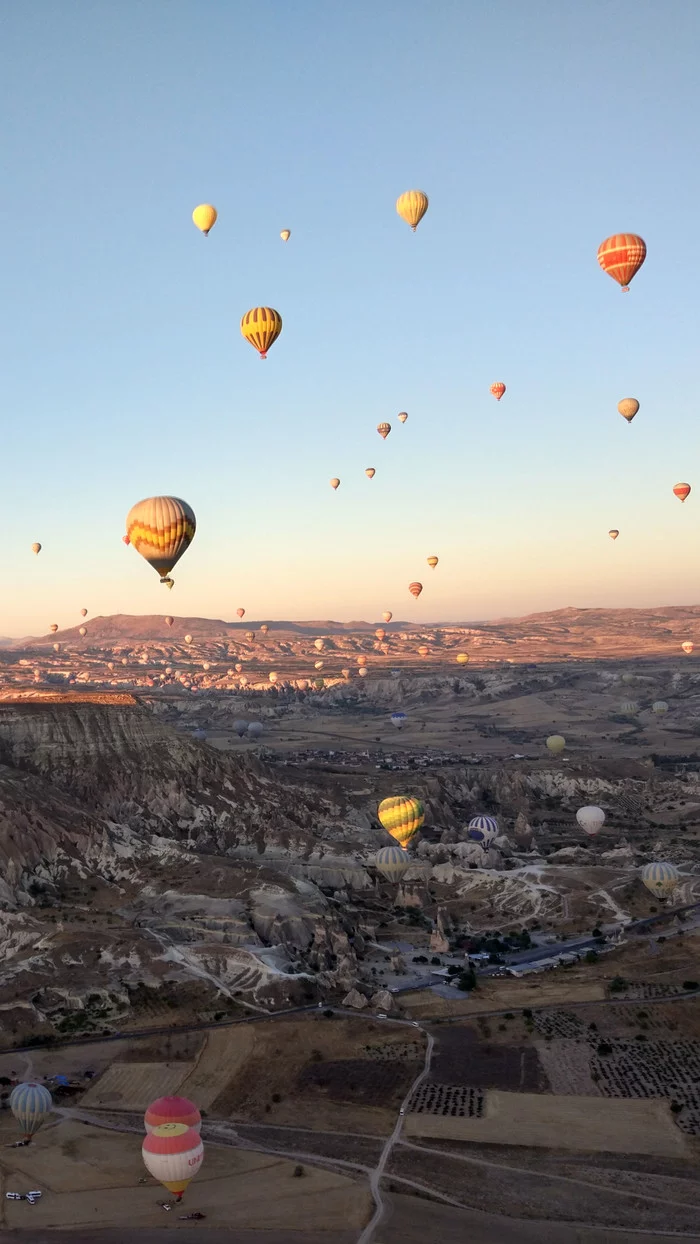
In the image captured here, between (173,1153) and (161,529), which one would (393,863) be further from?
(173,1153)

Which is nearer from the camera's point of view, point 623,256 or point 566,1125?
point 566,1125

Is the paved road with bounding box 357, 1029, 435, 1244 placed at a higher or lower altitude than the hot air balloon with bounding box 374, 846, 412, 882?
lower

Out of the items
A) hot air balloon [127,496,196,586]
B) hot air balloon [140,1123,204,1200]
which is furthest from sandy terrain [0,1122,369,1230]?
hot air balloon [127,496,196,586]

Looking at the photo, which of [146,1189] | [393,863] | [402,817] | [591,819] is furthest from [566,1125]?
[591,819]

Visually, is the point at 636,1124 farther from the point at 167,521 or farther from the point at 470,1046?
the point at 167,521

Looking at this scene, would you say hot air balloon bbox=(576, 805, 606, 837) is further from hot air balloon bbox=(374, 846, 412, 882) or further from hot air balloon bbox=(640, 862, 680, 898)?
hot air balloon bbox=(374, 846, 412, 882)

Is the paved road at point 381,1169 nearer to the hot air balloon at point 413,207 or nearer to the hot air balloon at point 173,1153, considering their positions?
the hot air balloon at point 173,1153

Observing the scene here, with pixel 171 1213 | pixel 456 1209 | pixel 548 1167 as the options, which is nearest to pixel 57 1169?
pixel 171 1213
